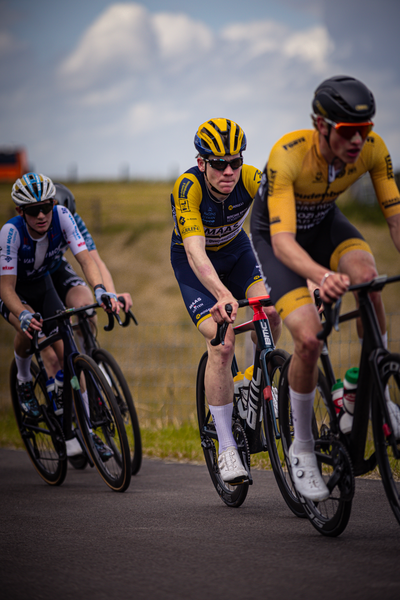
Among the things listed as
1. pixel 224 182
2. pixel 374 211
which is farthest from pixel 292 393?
pixel 374 211

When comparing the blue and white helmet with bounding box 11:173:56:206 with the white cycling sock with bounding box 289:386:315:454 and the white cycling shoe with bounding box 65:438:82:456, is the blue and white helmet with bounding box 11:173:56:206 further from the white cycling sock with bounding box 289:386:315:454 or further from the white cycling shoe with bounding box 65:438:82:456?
the white cycling sock with bounding box 289:386:315:454

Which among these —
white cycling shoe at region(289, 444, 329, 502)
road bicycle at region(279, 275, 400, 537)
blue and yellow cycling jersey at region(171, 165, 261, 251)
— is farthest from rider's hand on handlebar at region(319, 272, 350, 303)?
blue and yellow cycling jersey at region(171, 165, 261, 251)

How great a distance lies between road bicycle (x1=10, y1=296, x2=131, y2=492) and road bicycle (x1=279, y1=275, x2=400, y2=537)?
6.39ft

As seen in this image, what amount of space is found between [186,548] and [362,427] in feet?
3.60

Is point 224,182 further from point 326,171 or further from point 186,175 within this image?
point 326,171

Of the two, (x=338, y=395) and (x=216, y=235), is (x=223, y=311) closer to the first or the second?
(x=338, y=395)

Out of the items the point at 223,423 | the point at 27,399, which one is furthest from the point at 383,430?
the point at 27,399

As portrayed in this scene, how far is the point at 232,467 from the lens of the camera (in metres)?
4.29

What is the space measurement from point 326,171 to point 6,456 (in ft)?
18.1

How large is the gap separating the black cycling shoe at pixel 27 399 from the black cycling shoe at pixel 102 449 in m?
0.94

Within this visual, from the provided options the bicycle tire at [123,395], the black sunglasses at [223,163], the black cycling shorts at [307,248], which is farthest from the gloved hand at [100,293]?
the black cycling shorts at [307,248]

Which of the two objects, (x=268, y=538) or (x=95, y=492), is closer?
(x=268, y=538)

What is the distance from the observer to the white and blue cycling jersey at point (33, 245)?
5910mm

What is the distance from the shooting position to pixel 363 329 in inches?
132
